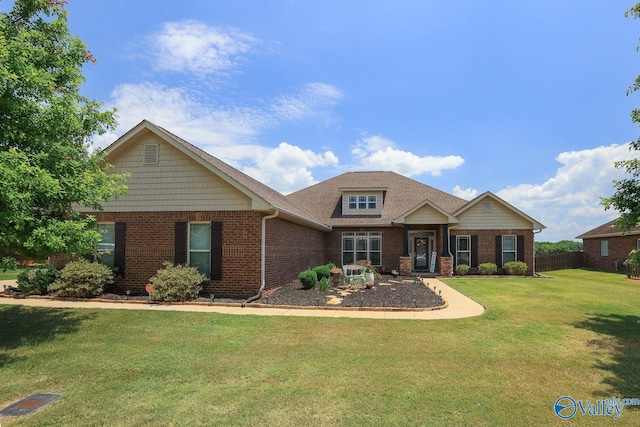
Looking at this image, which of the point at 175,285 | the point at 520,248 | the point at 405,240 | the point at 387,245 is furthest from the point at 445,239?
the point at 175,285

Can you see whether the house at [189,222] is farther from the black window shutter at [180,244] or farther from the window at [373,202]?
the window at [373,202]

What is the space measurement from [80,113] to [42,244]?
124 inches

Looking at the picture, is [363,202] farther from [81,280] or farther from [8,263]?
[8,263]

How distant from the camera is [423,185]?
26.5m

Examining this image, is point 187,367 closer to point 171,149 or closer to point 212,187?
point 212,187

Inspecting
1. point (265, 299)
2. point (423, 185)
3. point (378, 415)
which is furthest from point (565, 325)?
point (423, 185)

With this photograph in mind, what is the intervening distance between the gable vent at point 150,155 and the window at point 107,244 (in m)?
2.51

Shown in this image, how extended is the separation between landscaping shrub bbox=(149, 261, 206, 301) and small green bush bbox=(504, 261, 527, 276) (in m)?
17.2

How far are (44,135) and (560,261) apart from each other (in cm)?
3354

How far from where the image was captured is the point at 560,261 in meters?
29.8

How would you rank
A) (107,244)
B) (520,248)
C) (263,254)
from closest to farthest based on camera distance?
(263,254)
(107,244)
(520,248)

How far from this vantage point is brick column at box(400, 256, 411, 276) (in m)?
20.8

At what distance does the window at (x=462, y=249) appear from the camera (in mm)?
21984

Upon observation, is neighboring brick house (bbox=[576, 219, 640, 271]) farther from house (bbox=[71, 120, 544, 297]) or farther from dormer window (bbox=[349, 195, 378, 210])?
house (bbox=[71, 120, 544, 297])
